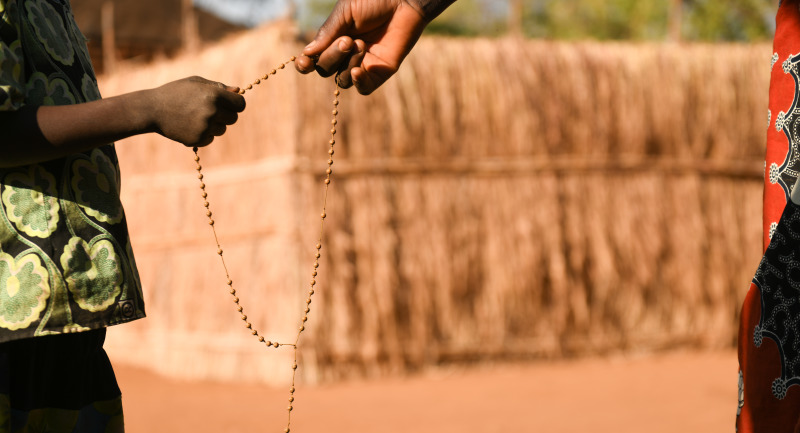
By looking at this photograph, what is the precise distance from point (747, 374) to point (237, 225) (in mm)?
5745

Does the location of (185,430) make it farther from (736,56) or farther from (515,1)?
(515,1)

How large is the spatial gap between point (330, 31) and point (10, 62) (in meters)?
0.74

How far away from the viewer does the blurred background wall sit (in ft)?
21.8

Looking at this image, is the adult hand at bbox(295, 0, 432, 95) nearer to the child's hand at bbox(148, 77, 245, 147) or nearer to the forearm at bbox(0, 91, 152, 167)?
the child's hand at bbox(148, 77, 245, 147)

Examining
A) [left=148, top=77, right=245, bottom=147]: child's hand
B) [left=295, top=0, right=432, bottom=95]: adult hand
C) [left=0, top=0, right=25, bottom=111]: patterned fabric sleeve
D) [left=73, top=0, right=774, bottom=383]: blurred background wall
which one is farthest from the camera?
A: [left=73, top=0, right=774, bottom=383]: blurred background wall

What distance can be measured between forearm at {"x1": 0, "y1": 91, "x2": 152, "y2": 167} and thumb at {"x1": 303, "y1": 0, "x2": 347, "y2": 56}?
0.50 m

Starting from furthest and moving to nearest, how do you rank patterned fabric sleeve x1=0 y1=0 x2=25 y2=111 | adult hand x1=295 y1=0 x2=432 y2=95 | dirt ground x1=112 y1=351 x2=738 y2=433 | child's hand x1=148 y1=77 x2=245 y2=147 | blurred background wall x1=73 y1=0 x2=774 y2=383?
blurred background wall x1=73 y1=0 x2=774 y2=383
dirt ground x1=112 y1=351 x2=738 y2=433
adult hand x1=295 y1=0 x2=432 y2=95
child's hand x1=148 y1=77 x2=245 y2=147
patterned fabric sleeve x1=0 y1=0 x2=25 y2=111

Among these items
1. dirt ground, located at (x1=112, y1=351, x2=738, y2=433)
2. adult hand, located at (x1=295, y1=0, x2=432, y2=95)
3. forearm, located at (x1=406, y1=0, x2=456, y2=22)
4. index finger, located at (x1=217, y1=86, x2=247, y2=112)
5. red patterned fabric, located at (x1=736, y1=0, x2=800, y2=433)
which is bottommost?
dirt ground, located at (x1=112, y1=351, x2=738, y2=433)

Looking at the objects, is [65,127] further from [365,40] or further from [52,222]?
[365,40]

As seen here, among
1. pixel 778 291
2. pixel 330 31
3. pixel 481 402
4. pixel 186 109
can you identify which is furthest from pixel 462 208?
pixel 186 109

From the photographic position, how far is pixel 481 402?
231 inches

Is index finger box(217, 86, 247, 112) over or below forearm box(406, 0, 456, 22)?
below

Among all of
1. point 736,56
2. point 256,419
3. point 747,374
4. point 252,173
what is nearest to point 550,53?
point 736,56

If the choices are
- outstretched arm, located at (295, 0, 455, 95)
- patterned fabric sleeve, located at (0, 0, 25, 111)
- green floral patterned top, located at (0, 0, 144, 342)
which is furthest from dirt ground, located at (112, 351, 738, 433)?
patterned fabric sleeve, located at (0, 0, 25, 111)
